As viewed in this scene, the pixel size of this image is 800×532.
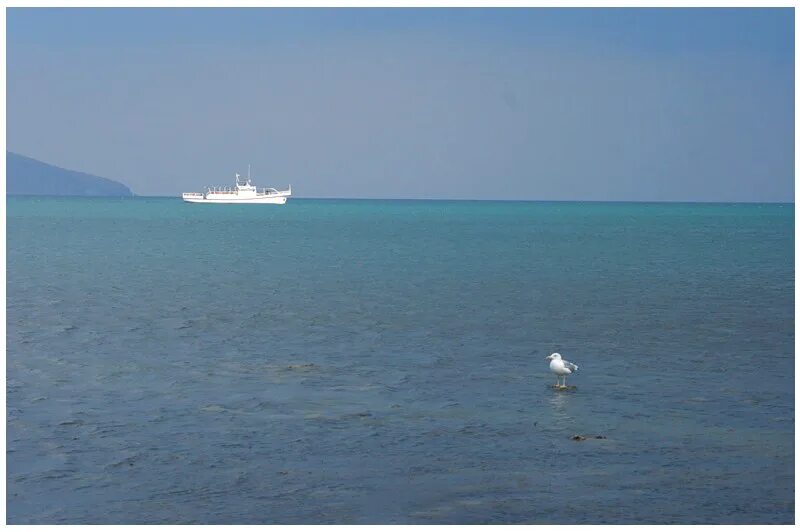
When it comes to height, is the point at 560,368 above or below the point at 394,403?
above

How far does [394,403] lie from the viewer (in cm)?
1634

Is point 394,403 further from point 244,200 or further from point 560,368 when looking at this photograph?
point 244,200

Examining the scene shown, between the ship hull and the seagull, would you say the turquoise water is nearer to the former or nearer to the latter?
the seagull

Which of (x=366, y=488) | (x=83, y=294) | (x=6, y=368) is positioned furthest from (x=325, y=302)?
(x=366, y=488)

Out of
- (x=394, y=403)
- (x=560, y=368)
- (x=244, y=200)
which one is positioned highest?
(x=244, y=200)

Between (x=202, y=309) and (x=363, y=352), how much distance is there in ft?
24.8

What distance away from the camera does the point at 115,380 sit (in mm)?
17828

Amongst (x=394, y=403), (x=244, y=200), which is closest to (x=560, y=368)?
(x=394, y=403)

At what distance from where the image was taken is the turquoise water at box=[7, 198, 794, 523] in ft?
39.7

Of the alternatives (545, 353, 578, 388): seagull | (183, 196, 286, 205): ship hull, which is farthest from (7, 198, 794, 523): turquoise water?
(183, 196, 286, 205): ship hull

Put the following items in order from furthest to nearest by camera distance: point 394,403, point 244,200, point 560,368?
point 244,200 < point 560,368 < point 394,403

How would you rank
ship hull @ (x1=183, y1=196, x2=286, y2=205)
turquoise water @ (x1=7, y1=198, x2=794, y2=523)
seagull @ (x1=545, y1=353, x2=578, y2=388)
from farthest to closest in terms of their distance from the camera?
ship hull @ (x1=183, y1=196, x2=286, y2=205), seagull @ (x1=545, y1=353, x2=578, y2=388), turquoise water @ (x1=7, y1=198, x2=794, y2=523)

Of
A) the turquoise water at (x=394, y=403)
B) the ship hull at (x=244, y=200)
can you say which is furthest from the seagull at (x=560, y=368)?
the ship hull at (x=244, y=200)

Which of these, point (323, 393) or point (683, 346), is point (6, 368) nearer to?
point (323, 393)
